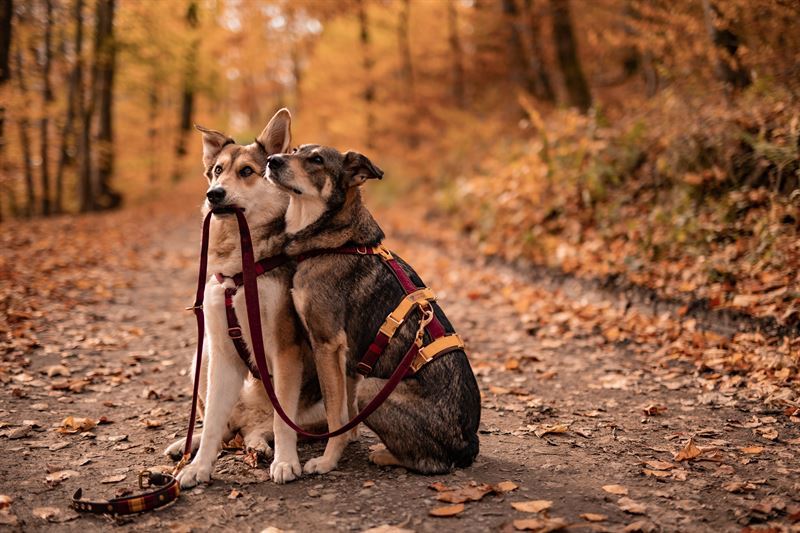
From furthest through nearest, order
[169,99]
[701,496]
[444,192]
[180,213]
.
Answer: [169,99] < [180,213] < [444,192] < [701,496]

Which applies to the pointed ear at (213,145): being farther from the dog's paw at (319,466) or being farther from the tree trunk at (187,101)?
the tree trunk at (187,101)

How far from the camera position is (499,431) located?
475 centimetres

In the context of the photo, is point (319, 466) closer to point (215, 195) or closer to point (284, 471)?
point (284, 471)

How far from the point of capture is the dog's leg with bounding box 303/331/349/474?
3.80 meters

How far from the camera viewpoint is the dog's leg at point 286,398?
3857 millimetres

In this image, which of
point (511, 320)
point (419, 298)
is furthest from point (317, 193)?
point (511, 320)

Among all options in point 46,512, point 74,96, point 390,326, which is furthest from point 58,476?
point 74,96

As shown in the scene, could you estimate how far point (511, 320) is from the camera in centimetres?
840

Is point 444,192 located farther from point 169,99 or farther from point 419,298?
point 169,99

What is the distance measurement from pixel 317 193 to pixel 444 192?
12156mm

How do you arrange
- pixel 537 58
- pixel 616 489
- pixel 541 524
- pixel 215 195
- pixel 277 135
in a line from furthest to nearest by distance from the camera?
pixel 537 58, pixel 277 135, pixel 215 195, pixel 616 489, pixel 541 524

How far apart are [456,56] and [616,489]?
1720 centimetres

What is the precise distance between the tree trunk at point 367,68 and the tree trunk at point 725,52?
36.6 feet

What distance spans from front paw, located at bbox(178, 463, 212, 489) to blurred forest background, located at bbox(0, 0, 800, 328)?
17.9 ft
